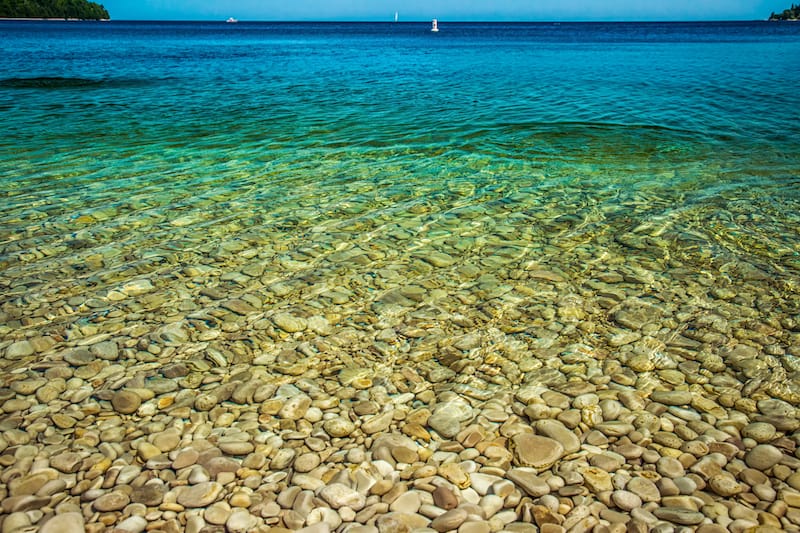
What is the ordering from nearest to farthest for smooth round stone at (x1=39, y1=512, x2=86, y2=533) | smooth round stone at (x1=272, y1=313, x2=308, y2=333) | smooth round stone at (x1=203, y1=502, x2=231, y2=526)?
smooth round stone at (x1=39, y1=512, x2=86, y2=533)
smooth round stone at (x1=203, y1=502, x2=231, y2=526)
smooth round stone at (x1=272, y1=313, x2=308, y2=333)

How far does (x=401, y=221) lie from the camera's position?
8820mm

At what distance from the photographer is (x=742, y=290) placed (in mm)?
6547

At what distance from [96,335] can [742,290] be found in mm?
6997

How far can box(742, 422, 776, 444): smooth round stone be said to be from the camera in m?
4.23

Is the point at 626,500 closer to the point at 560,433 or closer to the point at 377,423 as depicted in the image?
the point at 560,433

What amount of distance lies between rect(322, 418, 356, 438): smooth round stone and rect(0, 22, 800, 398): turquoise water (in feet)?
3.20

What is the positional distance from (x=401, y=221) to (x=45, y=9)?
219m

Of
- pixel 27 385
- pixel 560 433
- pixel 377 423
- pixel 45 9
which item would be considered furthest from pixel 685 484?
pixel 45 9

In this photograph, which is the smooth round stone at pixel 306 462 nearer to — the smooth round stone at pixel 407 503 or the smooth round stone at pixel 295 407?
Answer: the smooth round stone at pixel 295 407

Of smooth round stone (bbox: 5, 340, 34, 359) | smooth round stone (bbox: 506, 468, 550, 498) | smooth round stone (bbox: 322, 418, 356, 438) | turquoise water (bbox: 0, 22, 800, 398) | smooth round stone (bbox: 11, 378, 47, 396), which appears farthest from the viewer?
turquoise water (bbox: 0, 22, 800, 398)

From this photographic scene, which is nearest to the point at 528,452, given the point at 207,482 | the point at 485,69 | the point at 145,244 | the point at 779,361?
the point at 207,482

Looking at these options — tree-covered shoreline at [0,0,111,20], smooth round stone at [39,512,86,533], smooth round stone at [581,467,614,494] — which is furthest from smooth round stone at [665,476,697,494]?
tree-covered shoreline at [0,0,111,20]

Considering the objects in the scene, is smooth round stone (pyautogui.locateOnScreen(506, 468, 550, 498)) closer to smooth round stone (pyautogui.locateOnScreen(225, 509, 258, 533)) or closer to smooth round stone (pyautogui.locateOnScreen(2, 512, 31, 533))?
smooth round stone (pyautogui.locateOnScreen(225, 509, 258, 533))

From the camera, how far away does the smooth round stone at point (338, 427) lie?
434 cm
